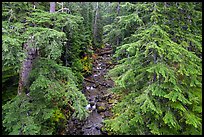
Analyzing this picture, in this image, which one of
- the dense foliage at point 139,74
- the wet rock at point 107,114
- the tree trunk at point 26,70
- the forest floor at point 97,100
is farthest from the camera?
the wet rock at point 107,114

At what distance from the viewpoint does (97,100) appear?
13.0 metres

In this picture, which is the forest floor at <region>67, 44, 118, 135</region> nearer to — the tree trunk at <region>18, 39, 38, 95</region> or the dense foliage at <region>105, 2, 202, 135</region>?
the dense foliage at <region>105, 2, 202, 135</region>

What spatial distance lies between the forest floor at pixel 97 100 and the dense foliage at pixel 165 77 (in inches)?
77.3

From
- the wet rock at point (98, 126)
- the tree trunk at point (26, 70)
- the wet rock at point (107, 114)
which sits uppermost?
the tree trunk at point (26, 70)

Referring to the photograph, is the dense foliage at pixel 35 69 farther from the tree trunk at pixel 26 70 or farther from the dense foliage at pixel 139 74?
the tree trunk at pixel 26 70

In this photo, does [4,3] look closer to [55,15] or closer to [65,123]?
[55,15]

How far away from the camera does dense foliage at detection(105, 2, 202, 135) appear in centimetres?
625

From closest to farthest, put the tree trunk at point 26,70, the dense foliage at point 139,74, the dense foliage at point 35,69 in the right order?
1. the dense foliage at point 35,69
2. the dense foliage at point 139,74
3. the tree trunk at point 26,70

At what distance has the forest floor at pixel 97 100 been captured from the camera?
414 inches

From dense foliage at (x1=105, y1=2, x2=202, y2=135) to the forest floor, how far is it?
196cm

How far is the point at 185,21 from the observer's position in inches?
301

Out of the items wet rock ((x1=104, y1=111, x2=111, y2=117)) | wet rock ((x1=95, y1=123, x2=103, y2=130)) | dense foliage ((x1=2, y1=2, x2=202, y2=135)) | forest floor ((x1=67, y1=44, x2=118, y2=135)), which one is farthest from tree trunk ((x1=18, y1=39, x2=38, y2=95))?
wet rock ((x1=104, y1=111, x2=111, y2=117))

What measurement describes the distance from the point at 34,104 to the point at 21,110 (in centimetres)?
56

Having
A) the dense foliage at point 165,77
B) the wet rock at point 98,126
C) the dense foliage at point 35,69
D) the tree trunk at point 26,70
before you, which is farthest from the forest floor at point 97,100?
the tree trunk at point 26,70
